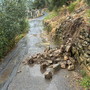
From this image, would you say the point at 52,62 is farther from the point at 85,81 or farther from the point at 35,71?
the point at 85,81

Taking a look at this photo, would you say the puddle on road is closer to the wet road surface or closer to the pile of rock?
the wet road surface

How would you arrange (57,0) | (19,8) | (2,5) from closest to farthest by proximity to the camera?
(2,5) < (19,8) < (57,0)

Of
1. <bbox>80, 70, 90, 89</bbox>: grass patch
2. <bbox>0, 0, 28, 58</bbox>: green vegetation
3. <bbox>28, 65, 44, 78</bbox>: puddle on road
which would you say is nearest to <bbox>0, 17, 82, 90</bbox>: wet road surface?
<bbox>28, 65, 44, 78</bbox>: puddle on road

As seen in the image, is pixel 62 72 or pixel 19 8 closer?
pixel 62 72

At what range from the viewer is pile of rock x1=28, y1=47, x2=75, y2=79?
1260 centimetres

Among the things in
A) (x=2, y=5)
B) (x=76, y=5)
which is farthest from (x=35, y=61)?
(x=76, y=5)

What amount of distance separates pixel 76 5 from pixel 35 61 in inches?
558

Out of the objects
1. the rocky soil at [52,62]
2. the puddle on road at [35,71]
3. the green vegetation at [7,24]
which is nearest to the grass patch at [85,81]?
the rocky soil at [52,62]

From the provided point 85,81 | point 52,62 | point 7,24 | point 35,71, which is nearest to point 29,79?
point 35,71

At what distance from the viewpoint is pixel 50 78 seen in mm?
11758

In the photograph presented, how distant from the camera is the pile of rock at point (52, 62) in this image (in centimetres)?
1260

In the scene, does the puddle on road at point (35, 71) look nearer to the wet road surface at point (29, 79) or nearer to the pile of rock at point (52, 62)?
the wet road surface at point (29, 79)

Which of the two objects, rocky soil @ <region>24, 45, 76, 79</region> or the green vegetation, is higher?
the green vegetation

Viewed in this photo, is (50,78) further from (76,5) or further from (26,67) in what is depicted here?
(76,5)
